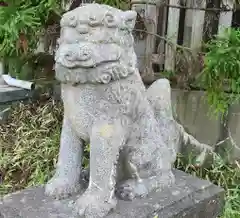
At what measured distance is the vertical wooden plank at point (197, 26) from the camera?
238 centimetres

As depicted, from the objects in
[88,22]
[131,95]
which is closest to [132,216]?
[131,95]

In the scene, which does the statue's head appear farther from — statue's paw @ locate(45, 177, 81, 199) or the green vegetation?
the green vegetation

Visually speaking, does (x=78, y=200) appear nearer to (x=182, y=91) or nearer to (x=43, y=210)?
(x=43, y=210)

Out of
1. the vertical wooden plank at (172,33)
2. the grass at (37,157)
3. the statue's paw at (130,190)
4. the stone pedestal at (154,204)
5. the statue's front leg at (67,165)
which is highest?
the vertical wooden plank at (172,33)

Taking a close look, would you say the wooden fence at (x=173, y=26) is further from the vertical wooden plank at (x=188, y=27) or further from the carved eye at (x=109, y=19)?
the carved eye at (x=109, y=19)

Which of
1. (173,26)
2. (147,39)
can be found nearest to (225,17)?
(173,26)

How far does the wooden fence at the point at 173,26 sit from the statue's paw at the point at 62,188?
1.22m

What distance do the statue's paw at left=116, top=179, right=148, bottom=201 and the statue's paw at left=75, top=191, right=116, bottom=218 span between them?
0.10 metres

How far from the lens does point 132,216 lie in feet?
4.17

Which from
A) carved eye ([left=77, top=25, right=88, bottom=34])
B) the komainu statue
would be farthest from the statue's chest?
carved eye ([left=77, top=25, right=88, bottom=34])

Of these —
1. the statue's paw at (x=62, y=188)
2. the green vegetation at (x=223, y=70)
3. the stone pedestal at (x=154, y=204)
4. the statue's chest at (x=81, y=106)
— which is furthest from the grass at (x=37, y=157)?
the statue's chest at (x=81, y=106)

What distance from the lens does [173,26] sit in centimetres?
241

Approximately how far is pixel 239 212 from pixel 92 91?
3.98 ft

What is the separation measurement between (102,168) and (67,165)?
14 cm
